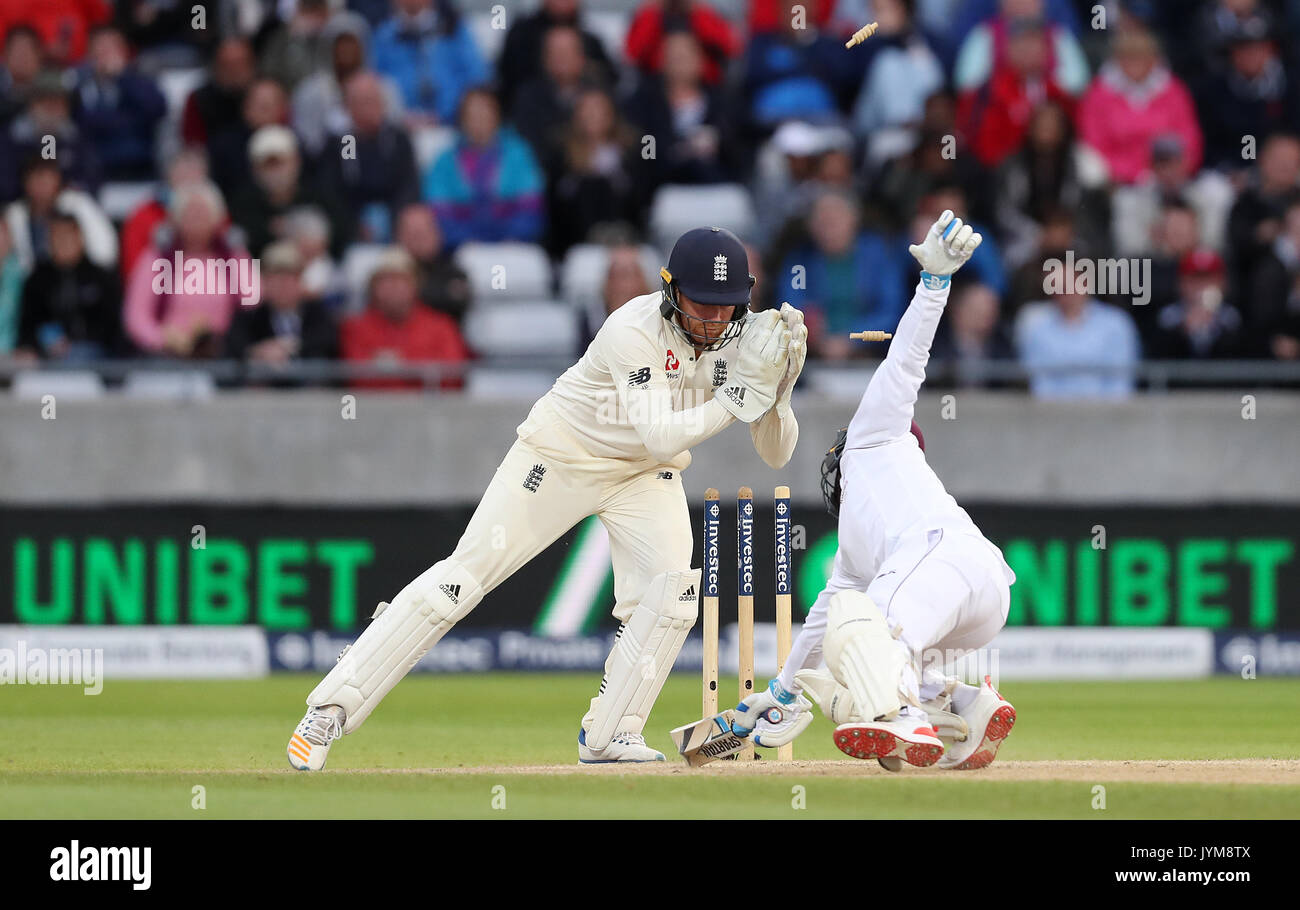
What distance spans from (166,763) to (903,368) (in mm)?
3726

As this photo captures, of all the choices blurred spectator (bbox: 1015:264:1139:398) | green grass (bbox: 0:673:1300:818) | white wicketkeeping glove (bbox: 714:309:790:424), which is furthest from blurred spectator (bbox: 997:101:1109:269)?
white wicketkeeping glove (bbox: 714:309:790:424)

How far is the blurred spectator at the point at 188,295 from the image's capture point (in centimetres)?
1411

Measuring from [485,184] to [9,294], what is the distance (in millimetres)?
3352

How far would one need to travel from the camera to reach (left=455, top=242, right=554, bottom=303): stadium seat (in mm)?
14391

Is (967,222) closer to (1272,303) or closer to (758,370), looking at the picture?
(1272,303)

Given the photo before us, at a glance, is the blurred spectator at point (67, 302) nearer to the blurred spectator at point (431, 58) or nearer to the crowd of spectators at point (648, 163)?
the crowd of spectators at point (648, 163)

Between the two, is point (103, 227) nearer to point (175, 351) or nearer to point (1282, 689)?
point (175, 351)

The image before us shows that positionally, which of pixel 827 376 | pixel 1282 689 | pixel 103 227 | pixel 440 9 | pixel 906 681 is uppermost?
pixel 440 9

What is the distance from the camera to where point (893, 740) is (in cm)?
707

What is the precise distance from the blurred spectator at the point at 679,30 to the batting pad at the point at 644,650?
7653 millimetres

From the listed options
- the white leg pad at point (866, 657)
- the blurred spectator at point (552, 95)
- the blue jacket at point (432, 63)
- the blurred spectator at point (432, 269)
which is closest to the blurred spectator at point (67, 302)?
the blurred spectator at point (432, 269)

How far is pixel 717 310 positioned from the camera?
838 centimetres
